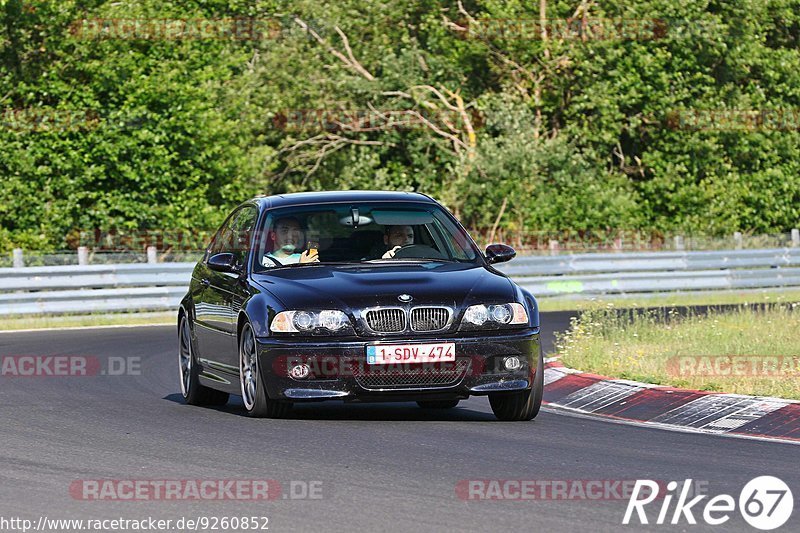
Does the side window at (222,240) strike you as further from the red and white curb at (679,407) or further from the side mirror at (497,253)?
the red and white curb at (679,407)

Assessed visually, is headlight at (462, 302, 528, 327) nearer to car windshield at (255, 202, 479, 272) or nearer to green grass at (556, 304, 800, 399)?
car windshield at (255, 202, 479, 272)

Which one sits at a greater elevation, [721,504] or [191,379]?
[721,504]

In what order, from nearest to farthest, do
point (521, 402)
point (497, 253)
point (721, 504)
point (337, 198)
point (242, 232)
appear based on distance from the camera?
point (721, 504) → point (521, 402) → point (497, 253) → point (337, 198) → point (242, 232)

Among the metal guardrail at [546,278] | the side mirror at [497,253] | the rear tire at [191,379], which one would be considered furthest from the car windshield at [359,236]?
the metal guardrail at [546,278]

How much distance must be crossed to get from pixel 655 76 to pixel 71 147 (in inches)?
598

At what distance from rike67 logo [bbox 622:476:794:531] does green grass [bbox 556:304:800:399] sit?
151 inches

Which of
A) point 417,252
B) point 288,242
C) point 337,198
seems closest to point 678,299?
point 337,198

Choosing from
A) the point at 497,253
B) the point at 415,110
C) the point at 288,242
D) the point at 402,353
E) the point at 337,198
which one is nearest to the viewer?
the point at 402,353

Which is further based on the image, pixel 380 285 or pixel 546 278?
pixel 546 278

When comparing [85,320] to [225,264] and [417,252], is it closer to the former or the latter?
[225,264]

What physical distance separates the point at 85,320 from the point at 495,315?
56.1 feet

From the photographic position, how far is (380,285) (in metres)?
11.0

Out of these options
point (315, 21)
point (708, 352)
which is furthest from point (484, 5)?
point (708, 352)

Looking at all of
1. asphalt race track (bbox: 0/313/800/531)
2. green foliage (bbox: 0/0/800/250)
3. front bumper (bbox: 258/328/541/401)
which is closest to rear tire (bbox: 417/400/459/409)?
asphalt race track (bbox: 0/313/800/531)
